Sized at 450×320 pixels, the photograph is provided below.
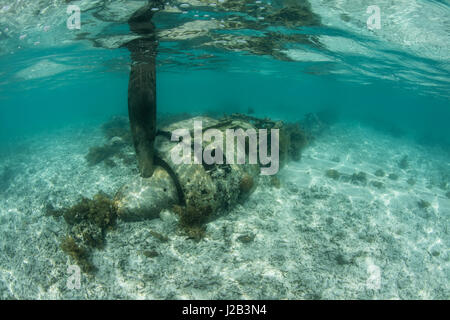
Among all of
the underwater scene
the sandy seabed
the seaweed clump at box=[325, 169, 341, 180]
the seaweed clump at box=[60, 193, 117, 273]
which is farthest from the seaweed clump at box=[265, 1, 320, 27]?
the seaweed clump at box=[60, 193, 117, 273]

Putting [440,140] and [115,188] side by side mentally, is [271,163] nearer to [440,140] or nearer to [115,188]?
[115,188]

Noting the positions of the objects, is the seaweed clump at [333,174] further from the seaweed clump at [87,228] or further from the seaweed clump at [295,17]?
the seaweed clump at [87,228]

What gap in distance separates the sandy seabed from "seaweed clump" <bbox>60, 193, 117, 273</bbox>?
0.95 feet

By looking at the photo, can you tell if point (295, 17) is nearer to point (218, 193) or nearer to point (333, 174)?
point (333, 174)

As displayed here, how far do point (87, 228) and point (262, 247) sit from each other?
16.8ft

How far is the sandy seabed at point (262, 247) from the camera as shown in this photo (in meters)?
5.42

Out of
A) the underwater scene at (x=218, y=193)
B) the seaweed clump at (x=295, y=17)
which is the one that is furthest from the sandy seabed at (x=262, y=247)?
the seaweed clump at (x=295, y=17)

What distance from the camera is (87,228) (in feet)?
21.1

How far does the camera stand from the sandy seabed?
5.42 metres

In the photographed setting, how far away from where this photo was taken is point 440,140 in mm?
31047

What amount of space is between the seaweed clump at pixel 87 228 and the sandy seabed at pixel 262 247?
29cm

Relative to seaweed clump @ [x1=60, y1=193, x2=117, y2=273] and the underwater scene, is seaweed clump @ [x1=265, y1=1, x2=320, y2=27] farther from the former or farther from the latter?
seaweed clump @ [x1=60, y1=193, x2=117, y2=273]

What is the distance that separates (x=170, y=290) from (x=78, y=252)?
269cm

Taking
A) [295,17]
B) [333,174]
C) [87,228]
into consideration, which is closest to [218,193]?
[87,228]
